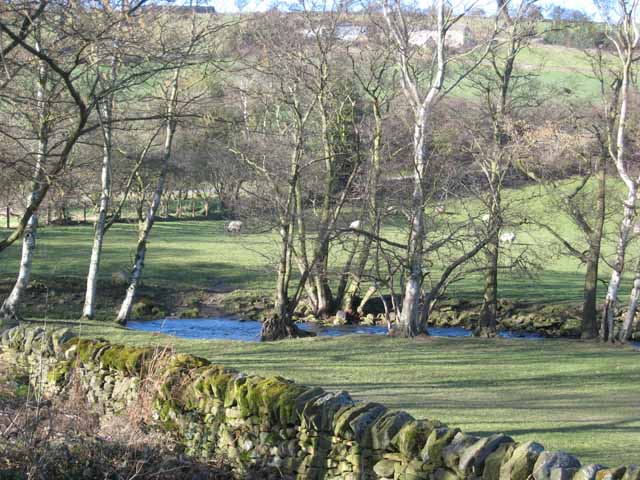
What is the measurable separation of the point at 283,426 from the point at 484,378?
261 inches

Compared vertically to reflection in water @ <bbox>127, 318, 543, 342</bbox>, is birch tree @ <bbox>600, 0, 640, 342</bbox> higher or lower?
higher

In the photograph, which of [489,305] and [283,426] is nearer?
[283,426]

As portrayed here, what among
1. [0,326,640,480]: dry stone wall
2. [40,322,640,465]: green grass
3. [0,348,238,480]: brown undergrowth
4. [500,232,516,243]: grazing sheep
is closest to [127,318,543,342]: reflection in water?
[500,232,516,243]: grazing sheep

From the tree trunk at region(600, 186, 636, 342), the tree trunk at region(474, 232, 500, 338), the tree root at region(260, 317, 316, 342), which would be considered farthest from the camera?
the tree trunk at region(474, 232, 500, 338)

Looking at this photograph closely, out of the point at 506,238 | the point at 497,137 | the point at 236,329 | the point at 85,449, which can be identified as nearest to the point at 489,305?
the point at 497,137

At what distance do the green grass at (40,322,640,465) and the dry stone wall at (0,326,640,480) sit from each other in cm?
215

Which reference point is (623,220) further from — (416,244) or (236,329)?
(236,329)

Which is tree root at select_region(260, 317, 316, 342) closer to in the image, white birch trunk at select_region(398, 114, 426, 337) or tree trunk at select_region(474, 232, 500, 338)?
white birch trunk at select_region(398, 114, 426, 337)

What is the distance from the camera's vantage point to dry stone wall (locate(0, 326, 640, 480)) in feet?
20.5

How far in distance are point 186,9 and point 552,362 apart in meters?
10.8

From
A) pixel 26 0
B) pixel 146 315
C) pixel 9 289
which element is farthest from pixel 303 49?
pixel 26 0

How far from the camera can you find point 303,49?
25625 mm

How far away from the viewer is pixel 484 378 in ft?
47.1

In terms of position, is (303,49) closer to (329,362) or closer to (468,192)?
(468,192)
